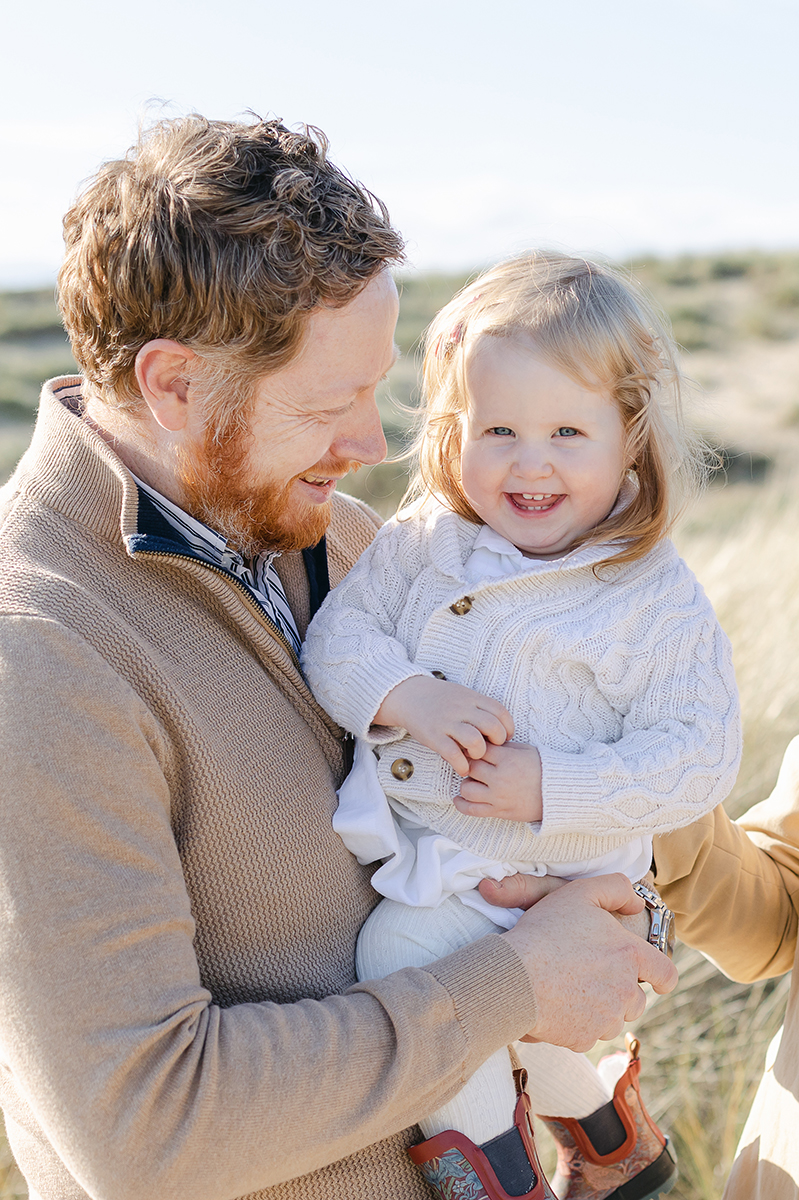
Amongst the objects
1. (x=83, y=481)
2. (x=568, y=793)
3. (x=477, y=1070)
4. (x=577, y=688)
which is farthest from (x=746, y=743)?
(x=83, y=481)

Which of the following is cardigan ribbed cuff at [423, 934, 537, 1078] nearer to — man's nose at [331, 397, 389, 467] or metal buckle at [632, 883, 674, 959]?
metal buckle at [632, 883, 674, 959]

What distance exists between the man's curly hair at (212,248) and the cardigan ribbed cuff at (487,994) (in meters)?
1.04

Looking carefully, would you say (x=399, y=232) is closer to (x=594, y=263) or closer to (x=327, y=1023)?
(x=594, y=263)

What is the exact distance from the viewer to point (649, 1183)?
1967mm

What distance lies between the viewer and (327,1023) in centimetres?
144

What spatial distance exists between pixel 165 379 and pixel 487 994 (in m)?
1.15

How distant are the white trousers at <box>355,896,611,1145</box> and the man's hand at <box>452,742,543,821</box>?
0.64 ft

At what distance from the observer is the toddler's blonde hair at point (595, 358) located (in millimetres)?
1899

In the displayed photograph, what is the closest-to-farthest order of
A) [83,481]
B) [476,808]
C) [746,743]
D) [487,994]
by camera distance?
[487,994]
[83,481]
[476,808]
[746,743]

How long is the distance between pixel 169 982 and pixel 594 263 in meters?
1.54

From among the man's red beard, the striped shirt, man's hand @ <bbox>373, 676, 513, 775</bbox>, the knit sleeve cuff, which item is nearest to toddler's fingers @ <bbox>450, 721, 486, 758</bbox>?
man's hand @ <bbox>373, 676, 513, 775</bbox>

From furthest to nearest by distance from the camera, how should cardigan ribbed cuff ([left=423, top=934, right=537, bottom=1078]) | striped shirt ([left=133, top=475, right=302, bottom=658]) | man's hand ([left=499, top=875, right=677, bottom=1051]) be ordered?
→ striped shirt ([left=133, top=475, right=302, bottom=658]), man's hand ([left=499, top=875, right=677, bottom=1051]), cardigan ribbed cuff ([left=423, top=934, right=537, bottom=1078])

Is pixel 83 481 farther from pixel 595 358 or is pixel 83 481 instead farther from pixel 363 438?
pixel 595 358

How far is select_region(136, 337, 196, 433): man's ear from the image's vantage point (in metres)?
1.78
